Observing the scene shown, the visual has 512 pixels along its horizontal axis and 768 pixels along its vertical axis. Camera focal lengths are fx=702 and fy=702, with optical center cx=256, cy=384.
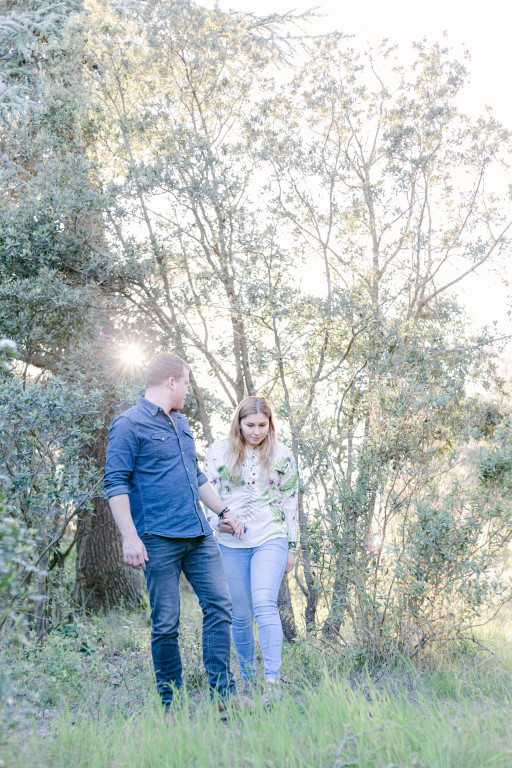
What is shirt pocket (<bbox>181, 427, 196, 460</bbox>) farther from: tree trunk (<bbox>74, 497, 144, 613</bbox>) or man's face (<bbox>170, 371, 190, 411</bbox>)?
tree trunk (<bbox>74, 497, 144, 613</bbox>)

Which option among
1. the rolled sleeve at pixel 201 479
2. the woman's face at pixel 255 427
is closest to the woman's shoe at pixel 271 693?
the rolled sleeve at pixel 201 479

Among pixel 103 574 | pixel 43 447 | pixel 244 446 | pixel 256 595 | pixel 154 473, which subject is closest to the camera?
pixel 154 473

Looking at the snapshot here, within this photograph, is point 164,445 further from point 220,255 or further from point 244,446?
point 220,255

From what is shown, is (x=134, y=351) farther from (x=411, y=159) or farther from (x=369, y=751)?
(x=369, y=751)

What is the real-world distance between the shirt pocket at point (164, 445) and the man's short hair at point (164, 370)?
1.03 ft

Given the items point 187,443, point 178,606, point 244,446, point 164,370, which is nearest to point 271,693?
point 178,606

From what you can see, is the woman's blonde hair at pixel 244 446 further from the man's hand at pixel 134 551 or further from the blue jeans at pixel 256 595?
the man's hand at pixel 134 551

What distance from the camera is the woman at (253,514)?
4.18 meters

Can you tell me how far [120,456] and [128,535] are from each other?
0.45m

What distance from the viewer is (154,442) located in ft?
13.1

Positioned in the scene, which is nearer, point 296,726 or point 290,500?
point 296,726

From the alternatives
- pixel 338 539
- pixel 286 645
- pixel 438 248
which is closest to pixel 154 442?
pixel 338 539

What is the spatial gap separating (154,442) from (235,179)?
11.3ft

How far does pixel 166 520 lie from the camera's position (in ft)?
12.8
